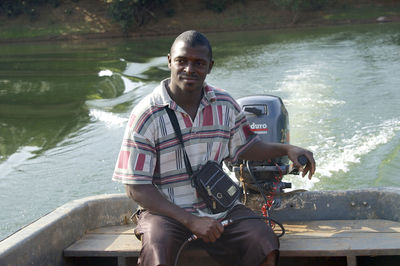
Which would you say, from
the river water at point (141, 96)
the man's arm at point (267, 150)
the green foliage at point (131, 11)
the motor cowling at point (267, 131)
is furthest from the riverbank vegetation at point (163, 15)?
Answer: the man's arm at point (267, 150)

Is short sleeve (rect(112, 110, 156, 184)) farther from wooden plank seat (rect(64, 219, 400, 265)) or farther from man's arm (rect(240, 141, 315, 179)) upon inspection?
man's arm (rect(240, 141, 315, 179))

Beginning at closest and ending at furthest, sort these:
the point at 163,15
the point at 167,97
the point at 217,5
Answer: the point at 167,97, the point at 217,5, the point at 163,15

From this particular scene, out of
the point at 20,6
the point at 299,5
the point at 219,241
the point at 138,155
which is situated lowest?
the point at 219,241

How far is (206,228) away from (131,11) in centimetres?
3028

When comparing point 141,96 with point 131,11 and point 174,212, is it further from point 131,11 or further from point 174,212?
point 131,11

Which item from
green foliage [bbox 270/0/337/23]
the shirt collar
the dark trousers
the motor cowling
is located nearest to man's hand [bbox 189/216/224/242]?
the dark trousers

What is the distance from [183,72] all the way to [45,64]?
Answer: 1707 centimetres

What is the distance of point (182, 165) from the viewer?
8.84ft

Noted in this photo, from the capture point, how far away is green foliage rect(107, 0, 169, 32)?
3138 cm

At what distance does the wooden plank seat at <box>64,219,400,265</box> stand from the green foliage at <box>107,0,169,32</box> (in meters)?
29.0

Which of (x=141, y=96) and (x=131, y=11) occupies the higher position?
(x=131, y=11)

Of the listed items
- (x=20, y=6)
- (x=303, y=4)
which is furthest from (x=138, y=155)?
(x=20, y=6)

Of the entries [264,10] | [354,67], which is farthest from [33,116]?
[264,10]

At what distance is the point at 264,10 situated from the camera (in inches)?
1257
